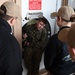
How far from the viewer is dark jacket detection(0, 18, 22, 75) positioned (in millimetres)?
1526

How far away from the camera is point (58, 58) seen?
1863 mm

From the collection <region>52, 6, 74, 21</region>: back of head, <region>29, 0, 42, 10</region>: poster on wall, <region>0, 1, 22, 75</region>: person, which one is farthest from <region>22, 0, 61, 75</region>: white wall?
<region>0, 1, 22, 75</region>: person

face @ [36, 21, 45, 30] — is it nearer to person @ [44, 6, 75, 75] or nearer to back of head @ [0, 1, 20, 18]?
person @ [44, 6, 75, 75]

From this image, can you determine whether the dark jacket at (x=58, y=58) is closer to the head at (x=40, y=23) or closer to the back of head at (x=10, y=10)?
the back of head at (x=10, y=10)

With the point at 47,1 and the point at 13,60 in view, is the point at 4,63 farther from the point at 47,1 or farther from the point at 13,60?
the point at 47,1

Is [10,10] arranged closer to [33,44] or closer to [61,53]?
[61,53]

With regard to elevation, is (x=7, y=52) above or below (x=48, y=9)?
below

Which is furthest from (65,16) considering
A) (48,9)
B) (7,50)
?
(48,9)

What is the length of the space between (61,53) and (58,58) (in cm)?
8

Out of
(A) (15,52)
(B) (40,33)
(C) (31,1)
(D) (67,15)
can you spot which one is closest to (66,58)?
(D) (67,15)

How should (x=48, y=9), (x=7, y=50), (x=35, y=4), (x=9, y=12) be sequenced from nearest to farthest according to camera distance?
1. (x=7, y=50)
2. (x=9, y=12)
3. (x=35, y=4)
4. (x=48, y=9)

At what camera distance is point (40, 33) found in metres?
2.65

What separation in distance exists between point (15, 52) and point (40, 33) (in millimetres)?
1121

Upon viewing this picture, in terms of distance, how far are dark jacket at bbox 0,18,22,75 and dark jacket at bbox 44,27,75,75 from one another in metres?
0.41
